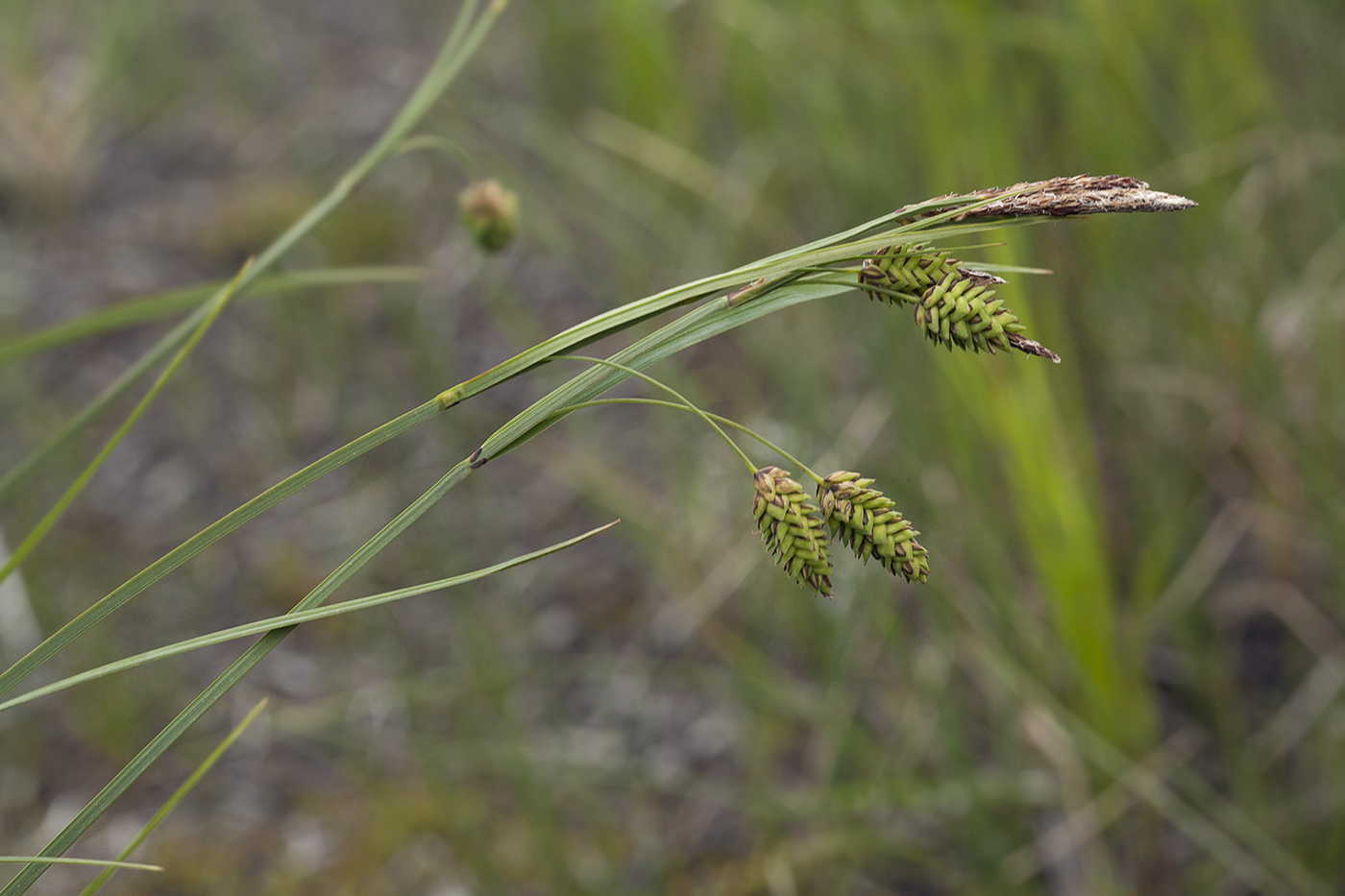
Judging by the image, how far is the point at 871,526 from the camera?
53 cm

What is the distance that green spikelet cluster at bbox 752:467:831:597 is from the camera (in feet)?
1.78

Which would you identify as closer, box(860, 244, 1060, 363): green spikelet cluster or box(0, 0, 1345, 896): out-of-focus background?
box(860, 244, 1060, 363): green spikelet cluster

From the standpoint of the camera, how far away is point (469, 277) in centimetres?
260

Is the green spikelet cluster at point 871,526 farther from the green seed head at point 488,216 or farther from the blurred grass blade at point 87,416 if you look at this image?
the green seed head at point 488,216

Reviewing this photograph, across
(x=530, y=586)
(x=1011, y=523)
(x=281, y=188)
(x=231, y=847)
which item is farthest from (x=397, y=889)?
(x=281, y=188)

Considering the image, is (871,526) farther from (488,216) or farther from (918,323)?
(488,216)

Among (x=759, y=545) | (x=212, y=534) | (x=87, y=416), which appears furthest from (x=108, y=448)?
(x=759, y=545)

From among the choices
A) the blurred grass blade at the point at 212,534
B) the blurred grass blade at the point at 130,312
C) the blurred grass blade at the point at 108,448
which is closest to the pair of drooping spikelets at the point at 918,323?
the blurred grass blade at the point at 212,534

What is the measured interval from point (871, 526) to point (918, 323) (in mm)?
116

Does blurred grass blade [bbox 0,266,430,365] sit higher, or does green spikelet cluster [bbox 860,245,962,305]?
blurred grass blade [bbox 0,266,430,365]

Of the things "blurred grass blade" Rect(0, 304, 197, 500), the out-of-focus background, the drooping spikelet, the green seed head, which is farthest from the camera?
the out-of-focus background

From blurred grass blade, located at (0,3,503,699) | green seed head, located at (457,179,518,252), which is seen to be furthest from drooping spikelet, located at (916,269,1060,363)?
green seed head, located at (457,179,518,252)

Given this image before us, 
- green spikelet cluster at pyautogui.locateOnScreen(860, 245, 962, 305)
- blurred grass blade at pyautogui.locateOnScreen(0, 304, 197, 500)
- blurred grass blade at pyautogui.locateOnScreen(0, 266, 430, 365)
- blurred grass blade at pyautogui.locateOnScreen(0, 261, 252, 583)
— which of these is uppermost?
blurred grass blade at pyautogui.locateOnScreen(0, 266, 430, 365)

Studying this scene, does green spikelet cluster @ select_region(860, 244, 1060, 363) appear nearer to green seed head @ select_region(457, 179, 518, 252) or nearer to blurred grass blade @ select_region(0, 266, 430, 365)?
blurred grass blade @ select_region(0, 266, 430, 365)
